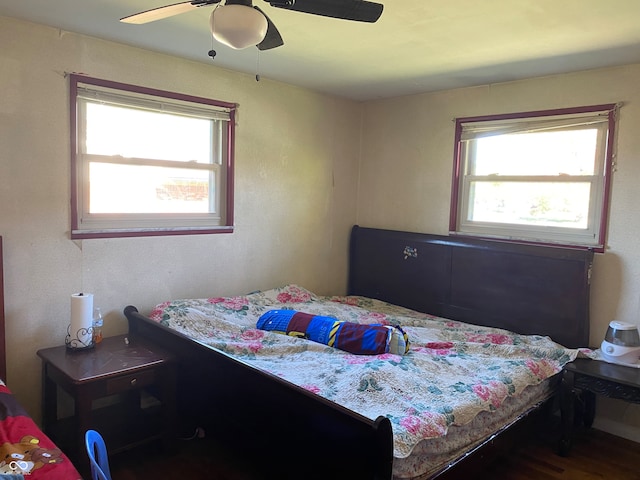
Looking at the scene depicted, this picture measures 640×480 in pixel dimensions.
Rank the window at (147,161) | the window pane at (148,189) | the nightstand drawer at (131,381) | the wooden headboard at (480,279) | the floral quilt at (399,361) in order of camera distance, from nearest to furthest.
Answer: the floral quilt at (399,361) < the nightstand drawer at (131,381) < the window at (147,161) < the window pane at (148,189) < the wooden headboard at (480,279)

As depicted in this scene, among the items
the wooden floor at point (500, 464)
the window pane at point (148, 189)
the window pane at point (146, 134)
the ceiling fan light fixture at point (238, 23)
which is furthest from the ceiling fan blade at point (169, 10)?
the wooden floor at point (500, 464)

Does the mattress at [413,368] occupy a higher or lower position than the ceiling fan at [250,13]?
lower

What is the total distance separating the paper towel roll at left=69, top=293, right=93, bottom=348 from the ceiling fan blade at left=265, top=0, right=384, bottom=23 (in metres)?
1.91

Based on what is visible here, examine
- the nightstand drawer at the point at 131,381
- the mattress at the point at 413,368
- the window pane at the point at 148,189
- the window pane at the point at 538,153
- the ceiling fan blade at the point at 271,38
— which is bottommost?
the nightstand drawer at the point at 131,381

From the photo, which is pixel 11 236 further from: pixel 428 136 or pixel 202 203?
pixel 428 136

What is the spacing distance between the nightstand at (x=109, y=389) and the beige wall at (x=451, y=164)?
2378 mm

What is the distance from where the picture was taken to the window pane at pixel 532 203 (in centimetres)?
327

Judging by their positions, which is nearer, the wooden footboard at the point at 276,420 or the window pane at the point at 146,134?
the wooden footboard at the point at 276,420

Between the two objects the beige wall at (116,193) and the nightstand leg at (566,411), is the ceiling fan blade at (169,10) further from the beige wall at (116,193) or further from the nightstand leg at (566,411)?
the nightstand leg at (566,411)

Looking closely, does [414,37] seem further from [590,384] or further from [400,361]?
[590,384]

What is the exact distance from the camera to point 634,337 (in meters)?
2.83

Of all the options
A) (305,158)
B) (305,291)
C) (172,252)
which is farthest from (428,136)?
Result: (172,252)

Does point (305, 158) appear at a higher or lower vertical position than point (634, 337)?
higher

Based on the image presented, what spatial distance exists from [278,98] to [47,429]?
8.99 ft
